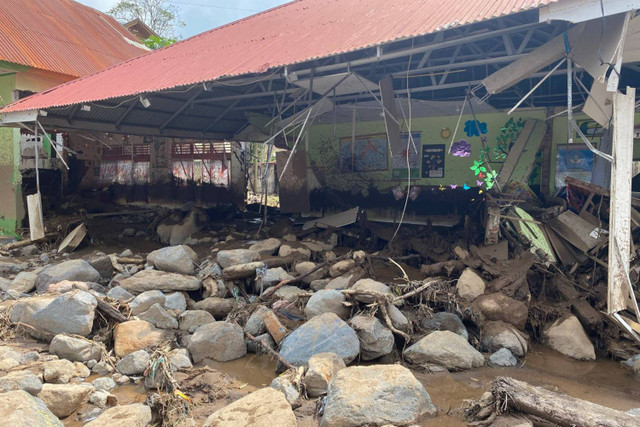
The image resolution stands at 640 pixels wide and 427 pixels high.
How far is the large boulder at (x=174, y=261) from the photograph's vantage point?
710 centimetres

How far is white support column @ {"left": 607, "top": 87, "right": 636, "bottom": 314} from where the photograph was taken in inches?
180

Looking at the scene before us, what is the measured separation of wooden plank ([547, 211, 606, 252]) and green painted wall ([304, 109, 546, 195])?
2.66 meters

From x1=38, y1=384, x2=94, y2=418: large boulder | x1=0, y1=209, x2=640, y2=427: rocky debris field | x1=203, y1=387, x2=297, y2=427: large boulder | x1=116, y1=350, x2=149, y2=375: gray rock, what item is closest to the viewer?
x1=203, y1=387, x2=297, y2=427: large boulder

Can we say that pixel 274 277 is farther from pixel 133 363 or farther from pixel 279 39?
pixel 279 39

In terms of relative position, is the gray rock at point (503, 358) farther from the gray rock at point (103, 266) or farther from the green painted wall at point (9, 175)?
the green painted wall at point (9, 175)

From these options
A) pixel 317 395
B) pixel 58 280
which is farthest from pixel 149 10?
pixel 317 395

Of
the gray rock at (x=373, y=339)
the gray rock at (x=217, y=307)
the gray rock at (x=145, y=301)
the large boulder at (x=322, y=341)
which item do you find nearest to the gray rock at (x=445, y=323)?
the gray rock at (x=373, y=339)

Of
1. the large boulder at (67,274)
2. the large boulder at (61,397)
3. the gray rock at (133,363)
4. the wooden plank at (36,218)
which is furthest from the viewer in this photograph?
the wooden plank at (36,218)

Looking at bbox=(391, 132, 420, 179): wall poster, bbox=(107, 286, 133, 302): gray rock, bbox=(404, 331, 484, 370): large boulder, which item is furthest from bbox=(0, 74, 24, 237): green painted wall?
bbox=(404, 331, 484, 370): large boulder

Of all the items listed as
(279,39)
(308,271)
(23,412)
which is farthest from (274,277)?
(279,39)

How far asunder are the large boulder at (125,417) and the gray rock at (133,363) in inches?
39.1

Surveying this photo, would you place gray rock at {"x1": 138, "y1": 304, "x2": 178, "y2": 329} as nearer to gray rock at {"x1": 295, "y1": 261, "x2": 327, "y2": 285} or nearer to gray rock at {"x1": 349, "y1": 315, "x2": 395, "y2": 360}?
gray rock at {"x1": 295, "y1": 261, "x2": 327, "y2": 285}

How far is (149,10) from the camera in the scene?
28.8 m

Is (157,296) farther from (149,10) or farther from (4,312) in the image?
(149,10)
